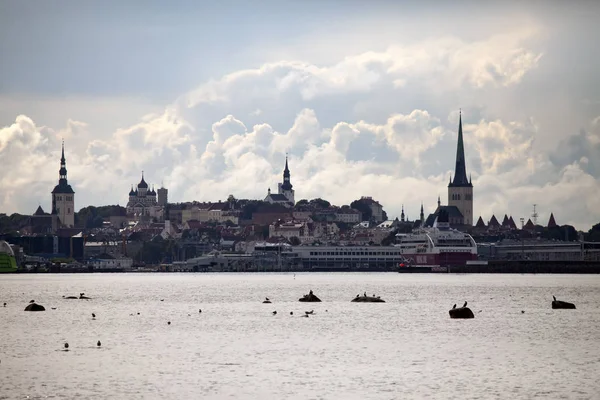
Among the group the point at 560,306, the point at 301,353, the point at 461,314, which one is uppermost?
the point at 560,306

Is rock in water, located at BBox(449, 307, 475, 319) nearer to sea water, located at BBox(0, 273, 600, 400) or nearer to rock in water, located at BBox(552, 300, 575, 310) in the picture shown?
sea water, located at BBox(0, 273, 600, 400)

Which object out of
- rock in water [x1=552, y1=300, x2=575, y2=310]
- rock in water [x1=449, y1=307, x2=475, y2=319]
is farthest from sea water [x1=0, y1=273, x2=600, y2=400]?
rock in water [x1=552, y1=300, x2=575, y2=310]

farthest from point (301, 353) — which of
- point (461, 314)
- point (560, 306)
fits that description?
point (560, 306)

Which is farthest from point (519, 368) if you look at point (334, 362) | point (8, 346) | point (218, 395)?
point (8, 346)

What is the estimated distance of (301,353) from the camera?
60875 millimetres

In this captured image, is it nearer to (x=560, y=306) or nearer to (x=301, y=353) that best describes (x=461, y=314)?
(x=560, y=306)

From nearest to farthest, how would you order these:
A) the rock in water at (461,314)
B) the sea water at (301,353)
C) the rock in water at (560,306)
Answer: the sea water at (301,353), the rock in water at (461,314), the rock in water at (560,306)

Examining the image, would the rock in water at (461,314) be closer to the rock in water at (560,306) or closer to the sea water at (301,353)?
the sea water at (301,353)

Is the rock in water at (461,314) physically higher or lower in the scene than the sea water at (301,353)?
higher

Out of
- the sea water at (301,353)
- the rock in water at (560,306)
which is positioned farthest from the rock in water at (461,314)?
the rock in water at (560,306)

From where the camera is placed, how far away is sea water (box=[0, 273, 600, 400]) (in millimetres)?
48188

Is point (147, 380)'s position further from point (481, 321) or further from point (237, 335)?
point (481, 321)

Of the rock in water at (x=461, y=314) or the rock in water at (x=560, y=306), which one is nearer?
the rock in water at (x=461, y=314)

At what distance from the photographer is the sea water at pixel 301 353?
158 ft
